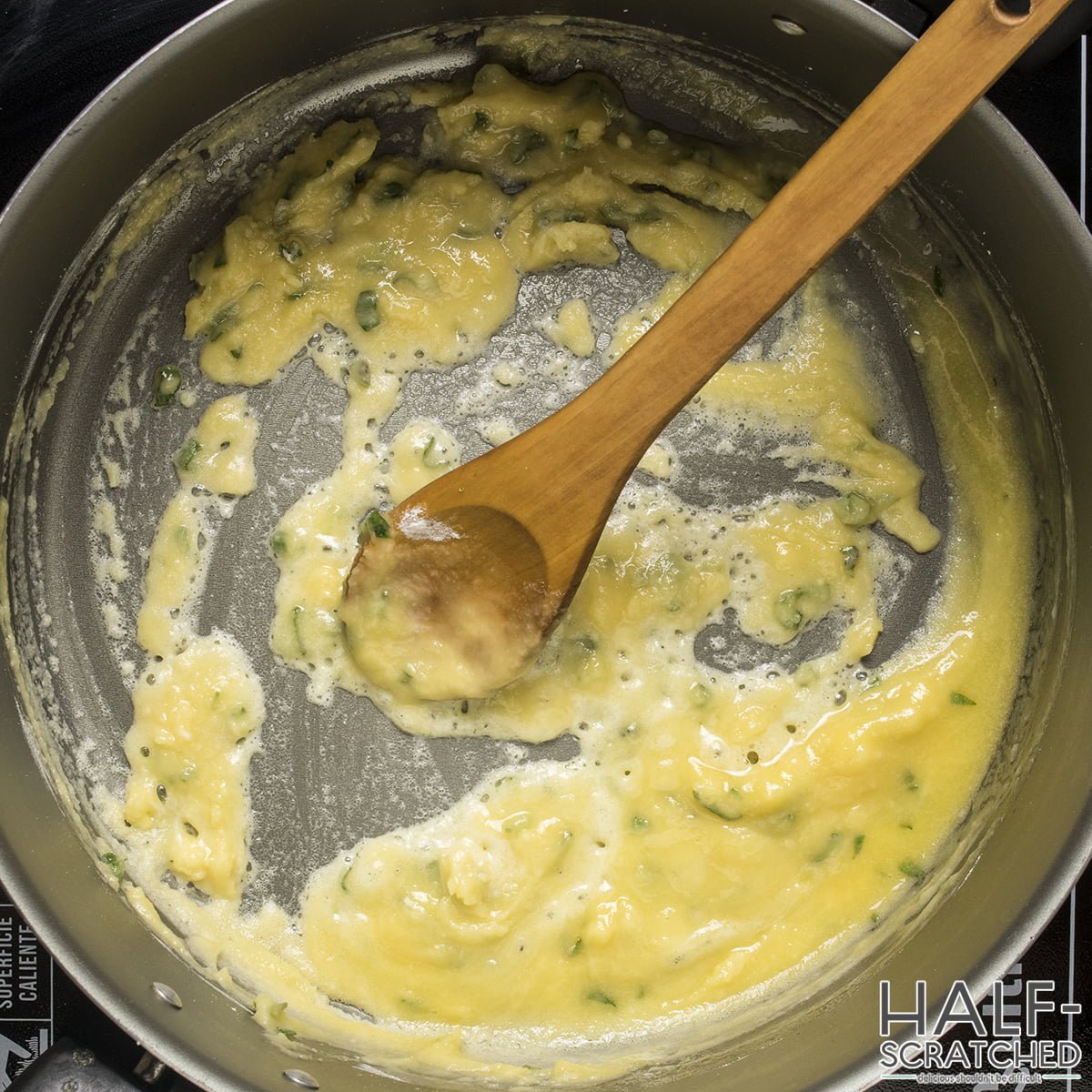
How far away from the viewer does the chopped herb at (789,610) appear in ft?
4.95

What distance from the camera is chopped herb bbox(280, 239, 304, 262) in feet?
4.96

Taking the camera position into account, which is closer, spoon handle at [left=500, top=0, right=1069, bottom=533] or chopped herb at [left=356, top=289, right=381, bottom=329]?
spoon handle at [left=500, top=0, right=1069, bottom=533]

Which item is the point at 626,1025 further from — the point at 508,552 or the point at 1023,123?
the point at 1023,123

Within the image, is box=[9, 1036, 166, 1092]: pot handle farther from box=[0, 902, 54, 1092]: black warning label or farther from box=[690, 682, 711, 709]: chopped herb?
box=[690, 682, 711, 709]: chopped herb

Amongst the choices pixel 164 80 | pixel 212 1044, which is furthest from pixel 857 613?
pixel 164 80

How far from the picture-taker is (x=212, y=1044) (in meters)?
1.38

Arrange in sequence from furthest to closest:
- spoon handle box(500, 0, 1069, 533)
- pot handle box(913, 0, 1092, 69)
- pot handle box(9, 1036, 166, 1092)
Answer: pot handle box(9, 1036, 166, 1092)
pot handle box(913, 0, 1092, 69)
spoon handle box(500, 0, 1069, 533)

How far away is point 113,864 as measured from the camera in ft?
4.99

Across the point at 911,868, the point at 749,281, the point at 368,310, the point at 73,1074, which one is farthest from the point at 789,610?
the point at 73,1074

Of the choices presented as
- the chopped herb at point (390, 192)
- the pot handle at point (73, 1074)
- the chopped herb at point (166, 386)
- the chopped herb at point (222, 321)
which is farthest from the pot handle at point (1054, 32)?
the pot handle at point (73, 1074)

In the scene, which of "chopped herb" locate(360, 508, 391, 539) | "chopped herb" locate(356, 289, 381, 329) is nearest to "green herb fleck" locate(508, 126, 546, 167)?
"chopped herb" locate(356, 289, 381, 329)

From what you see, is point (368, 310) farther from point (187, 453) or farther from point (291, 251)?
point (187, 453)

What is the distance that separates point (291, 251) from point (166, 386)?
27cm

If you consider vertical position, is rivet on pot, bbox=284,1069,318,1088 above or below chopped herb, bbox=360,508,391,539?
below
